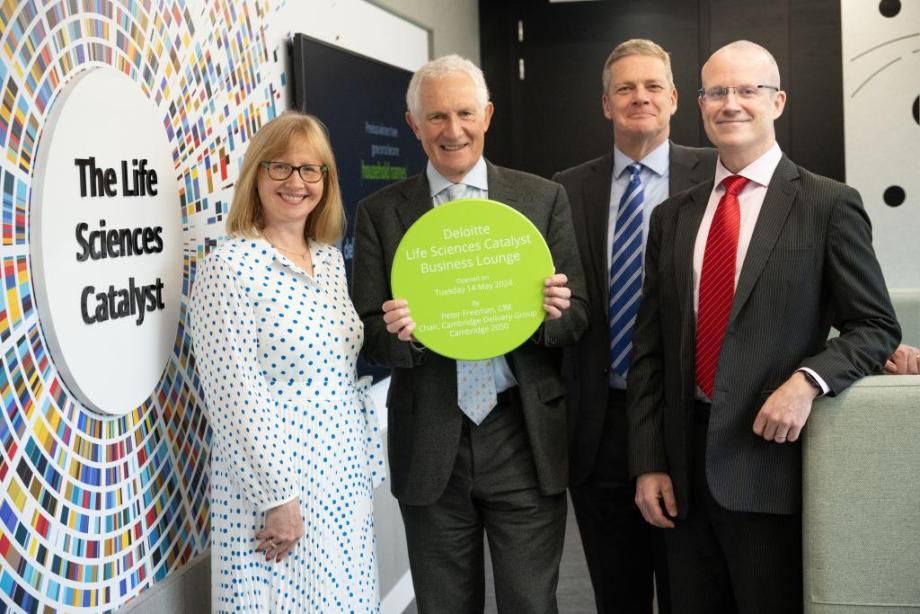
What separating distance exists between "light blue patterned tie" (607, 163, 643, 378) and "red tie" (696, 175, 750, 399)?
45cm

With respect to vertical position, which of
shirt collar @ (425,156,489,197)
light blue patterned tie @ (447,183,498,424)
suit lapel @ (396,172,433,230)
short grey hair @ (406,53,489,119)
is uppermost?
short grey hair @ (406,53,489,119)

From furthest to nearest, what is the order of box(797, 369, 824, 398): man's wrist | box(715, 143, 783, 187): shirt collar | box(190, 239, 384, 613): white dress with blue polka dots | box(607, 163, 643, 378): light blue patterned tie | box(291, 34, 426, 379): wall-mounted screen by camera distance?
1. box(291, 34, 426, 379): wall-mounted screen
2. box(607, 163, 643, 378): light blue patterned tie
3. box(715, 143, 783, 187): shirt collar
4. box(190, 239, 384, 613): white dress with blue polka dots
5. box(797, 369, 824, 398): man's wrist

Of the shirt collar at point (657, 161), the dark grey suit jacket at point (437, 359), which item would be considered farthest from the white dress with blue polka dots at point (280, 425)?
the shirt collar at point (657, 161)

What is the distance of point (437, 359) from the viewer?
2.37 metres

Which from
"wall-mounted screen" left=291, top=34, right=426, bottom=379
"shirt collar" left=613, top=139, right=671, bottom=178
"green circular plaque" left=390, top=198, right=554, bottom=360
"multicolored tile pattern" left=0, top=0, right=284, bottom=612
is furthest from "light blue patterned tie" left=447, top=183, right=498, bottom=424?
"wall-mounted screen" left=291, top=34, right=426, bottom=379

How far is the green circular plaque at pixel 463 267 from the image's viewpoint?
7.28 feet

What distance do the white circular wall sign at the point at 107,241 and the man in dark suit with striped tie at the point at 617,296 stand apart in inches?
42.9

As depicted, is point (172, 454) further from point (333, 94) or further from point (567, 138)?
point (567, 138)

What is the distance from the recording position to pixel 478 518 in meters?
2.43

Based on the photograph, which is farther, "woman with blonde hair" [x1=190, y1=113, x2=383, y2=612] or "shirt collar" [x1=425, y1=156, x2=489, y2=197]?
"shirt collar" [x1=425, y1=156, x2=489, y2=197]

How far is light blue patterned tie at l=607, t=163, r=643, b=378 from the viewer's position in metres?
2.63

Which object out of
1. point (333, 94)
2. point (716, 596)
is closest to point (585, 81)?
point (333, 94)

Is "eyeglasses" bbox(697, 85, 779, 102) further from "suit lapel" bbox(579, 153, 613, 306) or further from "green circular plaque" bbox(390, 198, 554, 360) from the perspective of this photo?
"suit lapel" bbox(579, 153, 613, 306)

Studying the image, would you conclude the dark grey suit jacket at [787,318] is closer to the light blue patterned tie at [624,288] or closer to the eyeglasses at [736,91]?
the eyeglasses at [736,91]
